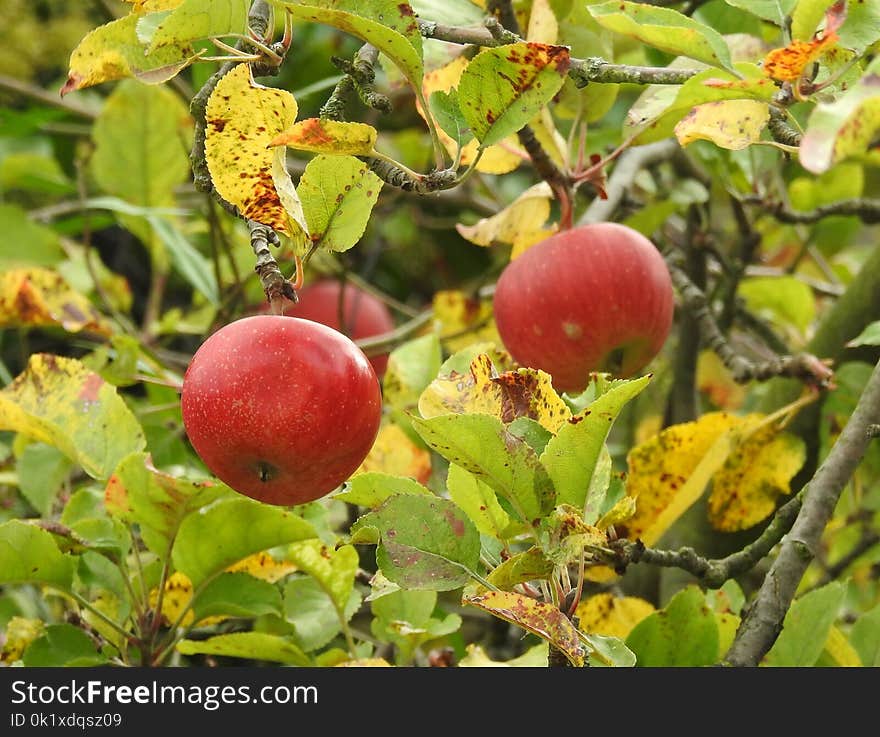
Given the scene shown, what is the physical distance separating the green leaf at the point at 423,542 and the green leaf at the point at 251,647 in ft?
0.67

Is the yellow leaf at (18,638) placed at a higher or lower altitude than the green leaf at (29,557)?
lower

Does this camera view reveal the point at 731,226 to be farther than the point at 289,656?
Yes

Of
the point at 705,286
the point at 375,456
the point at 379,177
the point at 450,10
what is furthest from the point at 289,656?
the point at 705,286

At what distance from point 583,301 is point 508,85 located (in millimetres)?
298

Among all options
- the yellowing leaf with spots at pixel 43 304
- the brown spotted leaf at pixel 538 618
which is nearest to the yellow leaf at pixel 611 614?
the brown spotted leaf at pixel 538 618

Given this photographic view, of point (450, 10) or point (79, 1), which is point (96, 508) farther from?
point (79, 1)

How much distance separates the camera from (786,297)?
5.28 ft

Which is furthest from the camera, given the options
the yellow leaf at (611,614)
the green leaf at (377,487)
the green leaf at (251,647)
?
the yellow leaf at (611,614)

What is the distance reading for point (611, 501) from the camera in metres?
0.81

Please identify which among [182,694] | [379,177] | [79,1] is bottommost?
[79,1]

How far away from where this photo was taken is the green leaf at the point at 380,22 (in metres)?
0.63

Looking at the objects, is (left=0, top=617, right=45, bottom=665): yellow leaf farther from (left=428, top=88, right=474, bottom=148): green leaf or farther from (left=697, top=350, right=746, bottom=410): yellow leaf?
(left=697, top=350, right=746, bottom=410): yellow leaf

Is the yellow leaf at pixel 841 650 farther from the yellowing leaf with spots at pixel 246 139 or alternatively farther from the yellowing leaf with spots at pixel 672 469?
the yellowing leaf with spots at pixel 246 139

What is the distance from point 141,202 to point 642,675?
1121mm
